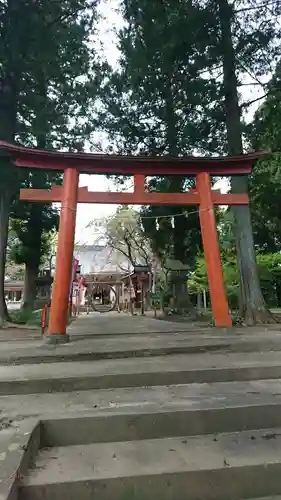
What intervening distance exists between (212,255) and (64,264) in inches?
101

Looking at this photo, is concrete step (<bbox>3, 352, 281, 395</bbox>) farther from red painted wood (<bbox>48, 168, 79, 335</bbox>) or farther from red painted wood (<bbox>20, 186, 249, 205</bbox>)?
red painted wood (<bbox>20, 186, 249, 205</bbox>)

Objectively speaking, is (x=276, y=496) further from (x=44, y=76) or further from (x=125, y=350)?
(x=44, y=76)

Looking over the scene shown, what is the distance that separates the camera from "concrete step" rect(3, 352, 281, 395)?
354 centimetres

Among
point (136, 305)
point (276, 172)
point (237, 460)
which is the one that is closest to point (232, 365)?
point (237, 460)

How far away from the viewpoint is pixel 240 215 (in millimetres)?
8625

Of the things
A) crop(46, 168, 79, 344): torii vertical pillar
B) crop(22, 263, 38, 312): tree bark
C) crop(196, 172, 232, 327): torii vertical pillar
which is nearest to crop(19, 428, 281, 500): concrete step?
crop(46, 168, 79, 344): torii vertical pillar

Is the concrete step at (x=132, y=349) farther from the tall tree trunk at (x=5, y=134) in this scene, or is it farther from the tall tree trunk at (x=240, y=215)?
the tall tree trunk at (x=5, y=134)

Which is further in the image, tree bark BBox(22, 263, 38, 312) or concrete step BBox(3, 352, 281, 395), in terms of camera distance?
tree bark BBox(22, 263, 38, 312)

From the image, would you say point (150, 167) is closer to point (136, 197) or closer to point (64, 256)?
point (136, 197)

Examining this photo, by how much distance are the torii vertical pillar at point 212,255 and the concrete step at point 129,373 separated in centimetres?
204

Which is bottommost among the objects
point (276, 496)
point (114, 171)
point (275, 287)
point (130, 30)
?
point (276, 496)

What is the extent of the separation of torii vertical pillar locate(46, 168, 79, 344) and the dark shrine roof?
26cm

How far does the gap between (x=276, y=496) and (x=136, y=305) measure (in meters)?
20.4

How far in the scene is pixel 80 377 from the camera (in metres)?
3.58
